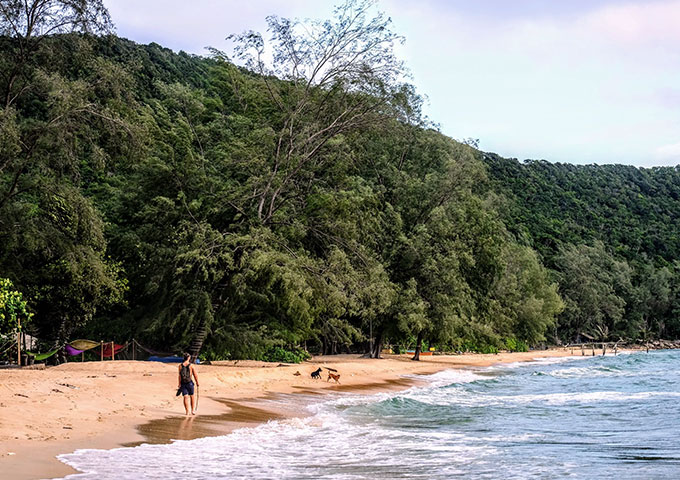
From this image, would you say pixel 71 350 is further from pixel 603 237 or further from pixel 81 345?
pixel 603 237

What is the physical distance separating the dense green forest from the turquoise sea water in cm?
803

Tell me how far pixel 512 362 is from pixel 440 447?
46026mm

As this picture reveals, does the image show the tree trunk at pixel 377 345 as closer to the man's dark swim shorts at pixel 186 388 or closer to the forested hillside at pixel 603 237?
the man's dark swim shorts at pixel 186 388

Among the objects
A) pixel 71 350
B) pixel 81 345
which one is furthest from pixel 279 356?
A: pixel 71 350

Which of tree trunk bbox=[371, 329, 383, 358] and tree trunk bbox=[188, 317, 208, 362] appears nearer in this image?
tree trunk bbox=[188, 317, 208, 362]

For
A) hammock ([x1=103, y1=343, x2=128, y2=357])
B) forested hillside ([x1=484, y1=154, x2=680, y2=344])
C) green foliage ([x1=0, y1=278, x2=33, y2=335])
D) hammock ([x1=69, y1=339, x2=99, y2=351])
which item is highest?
forested hillside ([x1=484, y1=154, x2=680, y2=344])

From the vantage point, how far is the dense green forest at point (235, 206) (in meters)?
22.0

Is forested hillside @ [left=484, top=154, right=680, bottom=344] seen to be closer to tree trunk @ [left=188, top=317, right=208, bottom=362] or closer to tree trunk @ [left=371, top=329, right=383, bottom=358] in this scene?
tree trunk @ [left=371, top=329, right=383, bottom=358]

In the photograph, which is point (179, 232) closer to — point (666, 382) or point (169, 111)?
point (169, 111)

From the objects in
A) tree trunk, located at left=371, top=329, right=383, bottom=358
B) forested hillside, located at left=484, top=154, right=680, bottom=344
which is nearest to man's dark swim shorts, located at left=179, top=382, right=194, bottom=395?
tree trunk, located at left=371, top=329, right=383, bottom=358

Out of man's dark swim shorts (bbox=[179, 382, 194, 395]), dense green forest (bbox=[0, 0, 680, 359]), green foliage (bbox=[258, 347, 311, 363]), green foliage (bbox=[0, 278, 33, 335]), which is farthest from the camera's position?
green foliage (bbox=[258, 347, 311, 363])

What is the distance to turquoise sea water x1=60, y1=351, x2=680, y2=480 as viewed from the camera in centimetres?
928

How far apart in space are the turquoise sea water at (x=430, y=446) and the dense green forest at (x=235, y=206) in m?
8.03

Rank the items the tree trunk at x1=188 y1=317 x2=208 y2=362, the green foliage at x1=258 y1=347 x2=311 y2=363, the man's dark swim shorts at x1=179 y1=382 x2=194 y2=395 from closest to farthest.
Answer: the man's dark swim shorts at x1=179 y1=382 x2=194 y2=395 → the tree trunk at x1=188 y1=317 x2=208 y2=362 → the green foliage at x1=258 y1=347 x2=311 y2=363
